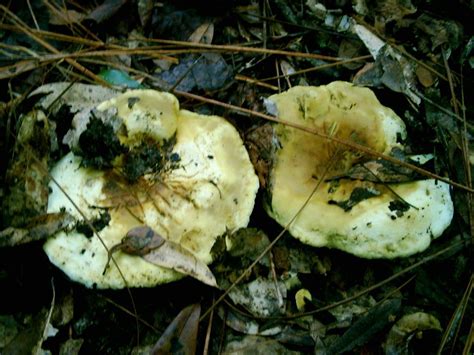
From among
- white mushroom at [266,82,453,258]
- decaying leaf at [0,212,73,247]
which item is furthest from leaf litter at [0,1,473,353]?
white mushroom at [266,82,453,258]

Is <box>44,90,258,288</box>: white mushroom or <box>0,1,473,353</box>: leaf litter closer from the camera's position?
<box>44,90,258,288</box>: white mushroom

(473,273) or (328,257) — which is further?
(328,257)

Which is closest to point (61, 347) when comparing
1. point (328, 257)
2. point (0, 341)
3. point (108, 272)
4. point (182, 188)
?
point (0, 341)

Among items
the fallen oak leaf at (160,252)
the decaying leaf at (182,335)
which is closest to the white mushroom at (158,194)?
the fallen oak leaf at (160,252)

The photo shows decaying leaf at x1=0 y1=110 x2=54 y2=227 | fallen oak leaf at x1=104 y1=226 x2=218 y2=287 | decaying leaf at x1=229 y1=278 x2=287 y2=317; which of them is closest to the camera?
fallen oak leaf at x1=104 y1=226 x2=218 y2=287

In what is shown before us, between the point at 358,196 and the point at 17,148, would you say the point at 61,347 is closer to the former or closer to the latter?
the point at 17,148

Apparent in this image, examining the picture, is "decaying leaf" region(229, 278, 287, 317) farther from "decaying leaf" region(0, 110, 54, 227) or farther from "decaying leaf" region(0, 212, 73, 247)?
"decaying leaf" region(0, 110, 54, 227)

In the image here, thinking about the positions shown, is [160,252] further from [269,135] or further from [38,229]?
[269,135]
